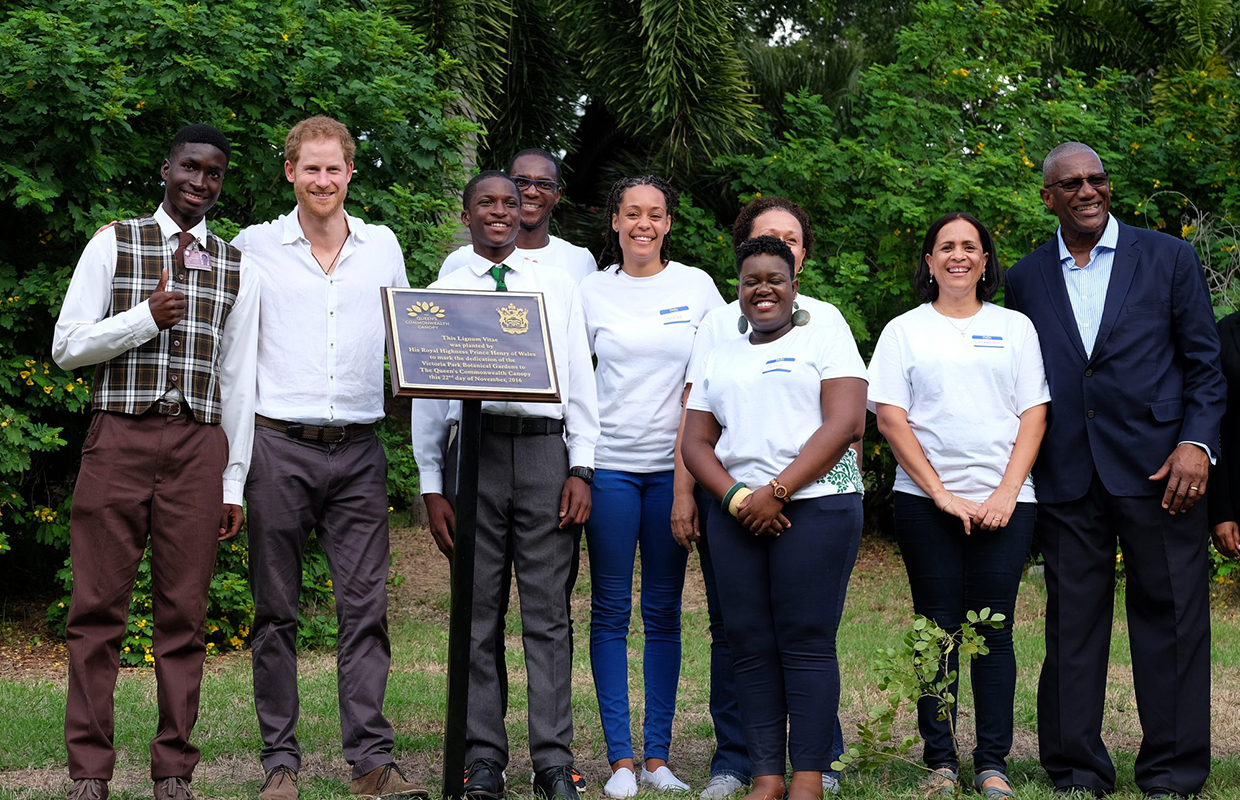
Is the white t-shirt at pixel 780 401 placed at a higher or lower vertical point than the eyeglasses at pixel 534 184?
lower

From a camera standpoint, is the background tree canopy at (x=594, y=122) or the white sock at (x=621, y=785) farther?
the background tree canopy at (x=594, y=122)

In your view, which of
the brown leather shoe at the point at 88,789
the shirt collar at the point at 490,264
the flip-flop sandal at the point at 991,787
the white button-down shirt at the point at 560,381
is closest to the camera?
the brown leather shoe at the point at 88,789

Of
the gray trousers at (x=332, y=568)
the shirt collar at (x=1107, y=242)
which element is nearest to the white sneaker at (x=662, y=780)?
the gray trousers at (x=332, y=568)

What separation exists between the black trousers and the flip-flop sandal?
11.1 inches

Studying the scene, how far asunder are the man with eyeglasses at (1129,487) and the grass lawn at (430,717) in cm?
29

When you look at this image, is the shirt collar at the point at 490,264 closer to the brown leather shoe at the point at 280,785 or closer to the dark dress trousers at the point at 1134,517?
the brown leather shoe at the point at 280,785

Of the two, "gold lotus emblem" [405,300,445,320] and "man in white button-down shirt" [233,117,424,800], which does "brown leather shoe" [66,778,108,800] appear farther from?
"gold lotus emblem" [405,300,445,320]

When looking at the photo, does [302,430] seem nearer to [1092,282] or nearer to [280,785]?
[280,785]

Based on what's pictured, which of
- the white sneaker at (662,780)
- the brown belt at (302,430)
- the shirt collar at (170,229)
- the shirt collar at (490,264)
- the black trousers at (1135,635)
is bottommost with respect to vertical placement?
the white sneaker at (662,780)

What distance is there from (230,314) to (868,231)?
26.0 feet

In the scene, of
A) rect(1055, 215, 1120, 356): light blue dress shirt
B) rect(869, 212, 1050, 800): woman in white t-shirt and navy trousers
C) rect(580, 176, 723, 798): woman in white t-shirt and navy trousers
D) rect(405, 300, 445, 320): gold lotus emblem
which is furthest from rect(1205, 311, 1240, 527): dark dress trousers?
rect(405, 300, 445, 320): gold lotus emblem

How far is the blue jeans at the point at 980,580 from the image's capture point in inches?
201

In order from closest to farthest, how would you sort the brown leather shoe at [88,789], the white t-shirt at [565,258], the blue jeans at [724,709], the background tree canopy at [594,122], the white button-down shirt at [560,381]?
the brown leather shoe at [88,789] → the white button-down shirt at [560,381] → the blue jeans at [724,709] → the white t-shirt at [565,258] → the background tree canopy at [594,122]

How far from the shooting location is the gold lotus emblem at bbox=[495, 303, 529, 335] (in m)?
4.69
